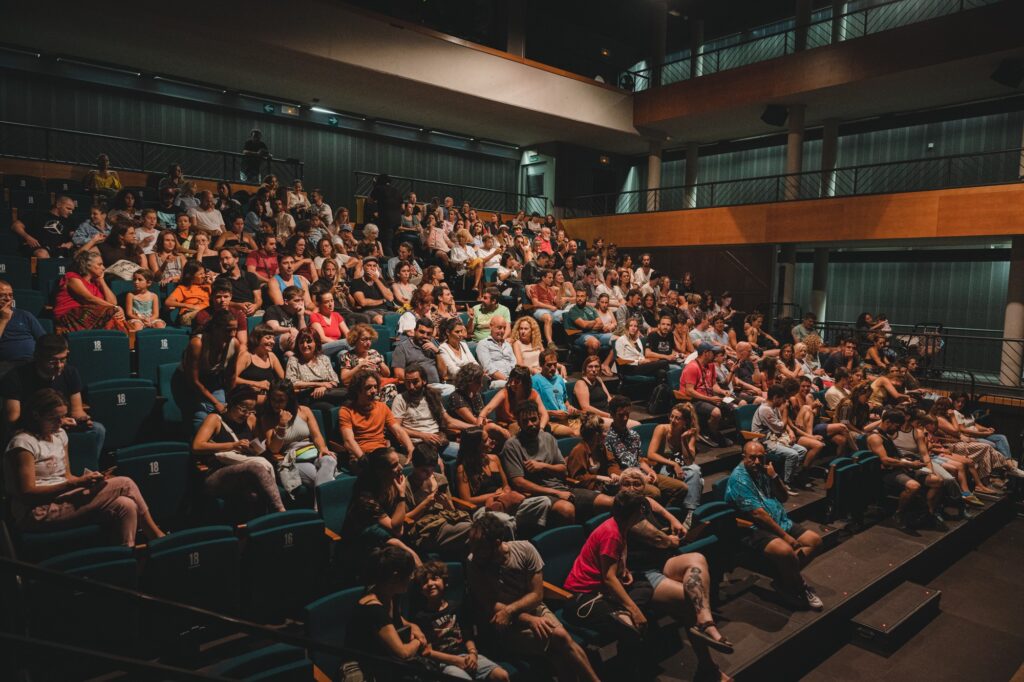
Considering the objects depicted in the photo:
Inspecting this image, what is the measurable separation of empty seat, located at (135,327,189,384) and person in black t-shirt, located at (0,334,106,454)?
91 centimetres

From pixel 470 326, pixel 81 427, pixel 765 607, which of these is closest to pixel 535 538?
pixel 765 607

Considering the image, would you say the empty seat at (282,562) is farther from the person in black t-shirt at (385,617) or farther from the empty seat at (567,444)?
the empty seat at (567,444)

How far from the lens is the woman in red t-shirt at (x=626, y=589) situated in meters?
3.19

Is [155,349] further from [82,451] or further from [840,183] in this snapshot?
[840,183]

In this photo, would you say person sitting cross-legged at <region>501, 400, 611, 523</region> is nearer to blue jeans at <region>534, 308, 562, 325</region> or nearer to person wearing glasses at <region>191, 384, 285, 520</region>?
person wearing glasses at <region>191, 384, 285, 520</region>

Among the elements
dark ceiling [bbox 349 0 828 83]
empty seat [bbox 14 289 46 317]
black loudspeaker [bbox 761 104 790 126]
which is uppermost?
dark ceiling [bbox 349 0 828 83]

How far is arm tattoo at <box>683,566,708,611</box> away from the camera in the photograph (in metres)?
3.42

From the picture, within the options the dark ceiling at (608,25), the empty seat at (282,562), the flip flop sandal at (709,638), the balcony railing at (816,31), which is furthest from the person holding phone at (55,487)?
the balcony railing at (816,31)

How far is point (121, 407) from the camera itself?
3975mm

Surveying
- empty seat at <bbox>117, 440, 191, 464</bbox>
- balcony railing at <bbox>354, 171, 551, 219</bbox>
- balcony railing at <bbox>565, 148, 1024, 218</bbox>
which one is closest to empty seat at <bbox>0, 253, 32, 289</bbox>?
empty seat at <bbox>117, 440, 191, 464</bbox>

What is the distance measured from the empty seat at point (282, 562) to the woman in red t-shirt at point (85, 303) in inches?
110

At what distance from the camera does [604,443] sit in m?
4.57

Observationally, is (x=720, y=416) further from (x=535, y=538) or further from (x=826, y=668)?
(x=535, y=538)

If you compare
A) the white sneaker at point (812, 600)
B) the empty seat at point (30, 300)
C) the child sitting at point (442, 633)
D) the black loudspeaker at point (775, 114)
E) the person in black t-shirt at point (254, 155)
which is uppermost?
the black loudspeaker at point (775, 114)
